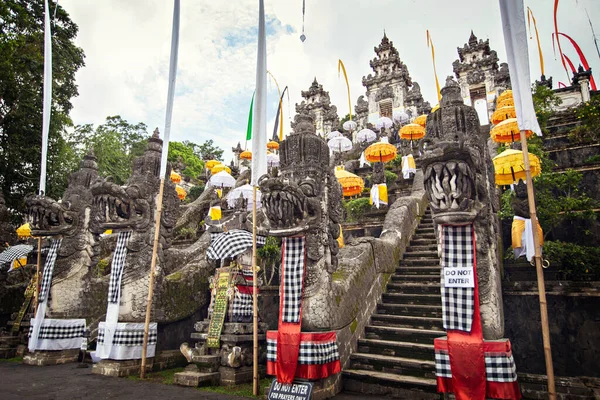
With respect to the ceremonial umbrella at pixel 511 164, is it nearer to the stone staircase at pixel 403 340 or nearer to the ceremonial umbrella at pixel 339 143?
the stone staircase at pixel 403 340

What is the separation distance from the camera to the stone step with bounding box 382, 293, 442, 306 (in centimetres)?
719

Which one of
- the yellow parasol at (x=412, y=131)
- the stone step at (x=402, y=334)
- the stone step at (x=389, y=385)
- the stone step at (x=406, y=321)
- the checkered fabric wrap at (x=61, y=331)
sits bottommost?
the stone step at (x=389, y=385)

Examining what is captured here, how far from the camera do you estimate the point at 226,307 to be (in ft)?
22.7

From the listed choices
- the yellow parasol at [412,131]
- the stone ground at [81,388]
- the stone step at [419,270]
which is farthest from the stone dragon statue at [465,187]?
the yellow parasol at [412,131]

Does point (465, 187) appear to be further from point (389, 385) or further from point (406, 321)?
point (406, 321)

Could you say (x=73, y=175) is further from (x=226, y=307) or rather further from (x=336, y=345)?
(x=336, y=345)

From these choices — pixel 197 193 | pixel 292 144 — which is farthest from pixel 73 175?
pixel 197 193

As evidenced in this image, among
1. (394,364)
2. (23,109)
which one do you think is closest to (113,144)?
(23,109)

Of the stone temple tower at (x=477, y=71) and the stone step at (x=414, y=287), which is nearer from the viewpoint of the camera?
the stone step at (x=414, y=287)

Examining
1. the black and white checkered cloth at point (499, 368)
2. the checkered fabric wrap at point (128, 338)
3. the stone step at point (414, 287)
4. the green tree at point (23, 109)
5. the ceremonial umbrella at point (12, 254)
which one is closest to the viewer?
the black and white checkered cloth at point (499, 368)

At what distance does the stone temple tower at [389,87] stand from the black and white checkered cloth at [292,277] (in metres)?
33.8

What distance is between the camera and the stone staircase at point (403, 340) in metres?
5.54

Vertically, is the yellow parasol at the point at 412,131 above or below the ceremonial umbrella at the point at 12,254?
above

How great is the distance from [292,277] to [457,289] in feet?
7.50
